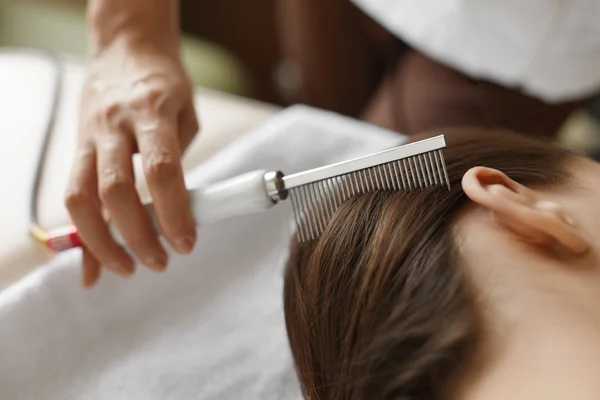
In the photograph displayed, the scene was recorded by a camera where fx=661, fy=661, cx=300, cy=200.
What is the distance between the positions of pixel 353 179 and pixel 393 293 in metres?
0.11

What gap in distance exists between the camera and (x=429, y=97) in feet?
3.10

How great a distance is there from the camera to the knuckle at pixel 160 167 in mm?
586

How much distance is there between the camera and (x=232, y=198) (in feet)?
1.89

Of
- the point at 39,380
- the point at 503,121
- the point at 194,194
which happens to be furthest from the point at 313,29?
the point at 39,380

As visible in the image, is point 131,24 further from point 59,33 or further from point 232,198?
point 59,33

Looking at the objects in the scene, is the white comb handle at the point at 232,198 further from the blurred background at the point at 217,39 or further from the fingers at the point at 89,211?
the blurred background at the point at 217,39

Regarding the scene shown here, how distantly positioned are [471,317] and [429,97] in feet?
1.81

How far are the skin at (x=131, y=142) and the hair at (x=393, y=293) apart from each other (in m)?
0.13

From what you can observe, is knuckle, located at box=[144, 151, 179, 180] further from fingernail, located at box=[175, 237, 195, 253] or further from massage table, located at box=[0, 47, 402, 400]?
massage table, located at box=[0, 47, 402, 400]

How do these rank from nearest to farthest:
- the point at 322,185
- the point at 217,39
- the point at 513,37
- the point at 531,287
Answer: the point at 531,287 → the point at 322,185 → the point at 513,37 → the point at 217,39

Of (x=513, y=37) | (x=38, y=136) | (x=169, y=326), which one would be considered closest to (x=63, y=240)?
(x=169, y=326)

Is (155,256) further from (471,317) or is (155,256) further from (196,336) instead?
(471,317)

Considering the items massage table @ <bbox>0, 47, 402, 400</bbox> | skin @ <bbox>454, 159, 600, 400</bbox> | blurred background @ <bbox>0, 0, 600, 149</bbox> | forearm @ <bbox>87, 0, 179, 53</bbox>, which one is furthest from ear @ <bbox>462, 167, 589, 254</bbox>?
blurred background @ <bbox>0, 0, 600, 149</bbox>

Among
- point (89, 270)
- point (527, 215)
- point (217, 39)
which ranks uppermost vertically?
point (527, 215)
